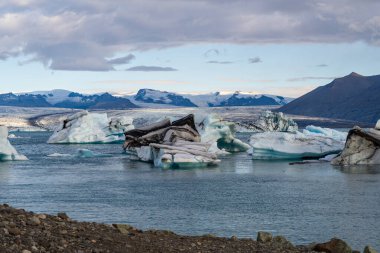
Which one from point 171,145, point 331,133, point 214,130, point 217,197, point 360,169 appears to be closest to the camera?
point 217,197

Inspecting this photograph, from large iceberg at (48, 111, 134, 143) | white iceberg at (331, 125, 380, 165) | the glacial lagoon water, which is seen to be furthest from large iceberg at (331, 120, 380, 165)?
large iceberg at (48, 111, 134, 143)

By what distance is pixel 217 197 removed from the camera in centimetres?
2484

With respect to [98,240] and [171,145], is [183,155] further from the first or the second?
[98,240]

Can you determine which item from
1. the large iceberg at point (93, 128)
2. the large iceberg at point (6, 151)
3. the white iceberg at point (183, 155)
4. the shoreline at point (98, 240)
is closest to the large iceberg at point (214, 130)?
the white iceberg at point (183, 155)

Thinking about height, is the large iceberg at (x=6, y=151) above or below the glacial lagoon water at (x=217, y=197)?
above

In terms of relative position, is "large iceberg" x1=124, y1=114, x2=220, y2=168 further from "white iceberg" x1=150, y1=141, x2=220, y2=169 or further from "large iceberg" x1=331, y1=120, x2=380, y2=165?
"large iceberg" x1=331, y1=120, x2=380, y2=165

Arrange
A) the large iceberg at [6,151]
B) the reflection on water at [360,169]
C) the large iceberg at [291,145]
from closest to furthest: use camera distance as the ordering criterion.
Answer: the reflection on water at [360,169] < the large iceberg at [6,151] < the large iceberg at [291,145]

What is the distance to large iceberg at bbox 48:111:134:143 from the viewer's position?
65.6 meters

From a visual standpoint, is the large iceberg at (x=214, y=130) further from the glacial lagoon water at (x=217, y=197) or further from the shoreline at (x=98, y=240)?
the shoreline at (x=98, y=240)

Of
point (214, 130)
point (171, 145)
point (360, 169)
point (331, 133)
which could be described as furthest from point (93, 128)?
point (360, 169)

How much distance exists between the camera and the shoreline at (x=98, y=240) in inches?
368

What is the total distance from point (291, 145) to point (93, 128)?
28987mm

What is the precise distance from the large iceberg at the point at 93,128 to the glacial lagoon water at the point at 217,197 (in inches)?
985

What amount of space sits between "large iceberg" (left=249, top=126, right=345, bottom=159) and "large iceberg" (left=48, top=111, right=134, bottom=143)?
23.7 meters
